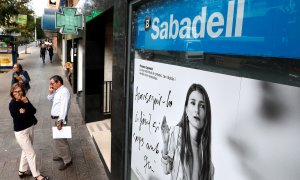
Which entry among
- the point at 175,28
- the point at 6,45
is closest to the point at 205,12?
the point at 175,28

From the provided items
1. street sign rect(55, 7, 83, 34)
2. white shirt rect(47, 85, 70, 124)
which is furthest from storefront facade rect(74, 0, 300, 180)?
street sign rect(55, 7, 83, 34)

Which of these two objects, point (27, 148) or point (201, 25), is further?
point (27, 148)

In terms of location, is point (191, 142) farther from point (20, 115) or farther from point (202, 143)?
point (20, 115)

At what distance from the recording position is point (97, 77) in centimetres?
823

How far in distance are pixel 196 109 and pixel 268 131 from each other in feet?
2.54

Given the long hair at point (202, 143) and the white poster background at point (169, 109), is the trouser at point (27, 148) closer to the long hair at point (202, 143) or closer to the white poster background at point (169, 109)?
the white poster background at point (169, 109)

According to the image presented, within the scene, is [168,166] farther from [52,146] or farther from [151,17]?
[52,146]

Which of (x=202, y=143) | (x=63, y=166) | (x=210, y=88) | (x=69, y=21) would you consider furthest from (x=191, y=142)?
(x=69, y=21)

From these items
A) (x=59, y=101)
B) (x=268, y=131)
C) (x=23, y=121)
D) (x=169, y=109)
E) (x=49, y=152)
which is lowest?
(x=49, y=152)

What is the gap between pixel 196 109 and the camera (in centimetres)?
229

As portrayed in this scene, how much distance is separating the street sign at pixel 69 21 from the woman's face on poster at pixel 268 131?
735 centimetres

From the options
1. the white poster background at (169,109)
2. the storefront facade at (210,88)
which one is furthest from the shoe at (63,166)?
the white poster background at (169,109)

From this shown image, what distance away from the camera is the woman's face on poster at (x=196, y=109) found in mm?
2213

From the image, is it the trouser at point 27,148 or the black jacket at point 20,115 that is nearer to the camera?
the black jacket at point 20,115
